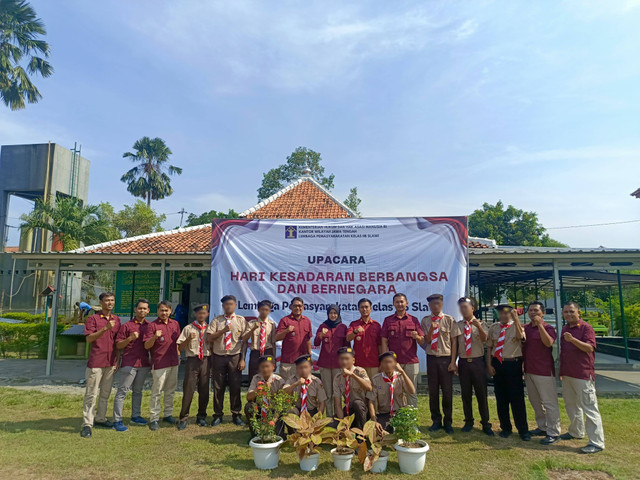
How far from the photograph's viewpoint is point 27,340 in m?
11.8

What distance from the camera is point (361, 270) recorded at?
7.39 metres

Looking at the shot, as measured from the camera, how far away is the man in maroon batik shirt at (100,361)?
202 inches

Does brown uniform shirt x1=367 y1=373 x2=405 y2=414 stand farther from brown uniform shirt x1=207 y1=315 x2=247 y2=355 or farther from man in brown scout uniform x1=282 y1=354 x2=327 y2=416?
brown uniform shirt x1=207 y1=315 x2=247 y2=355

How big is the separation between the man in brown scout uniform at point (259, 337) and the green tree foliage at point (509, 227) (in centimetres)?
2503

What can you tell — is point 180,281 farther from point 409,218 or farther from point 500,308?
point 500,308

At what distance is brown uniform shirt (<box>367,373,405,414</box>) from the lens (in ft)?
15.2

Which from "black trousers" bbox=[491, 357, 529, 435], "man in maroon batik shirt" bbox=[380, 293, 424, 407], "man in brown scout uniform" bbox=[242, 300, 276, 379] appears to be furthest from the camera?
"man in brown scout uniform" bbox=[242, 300, 276, 379]

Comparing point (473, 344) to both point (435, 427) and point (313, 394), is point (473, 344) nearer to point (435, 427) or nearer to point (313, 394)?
point (435, 427)

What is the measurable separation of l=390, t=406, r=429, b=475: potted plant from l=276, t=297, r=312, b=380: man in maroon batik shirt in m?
1.93


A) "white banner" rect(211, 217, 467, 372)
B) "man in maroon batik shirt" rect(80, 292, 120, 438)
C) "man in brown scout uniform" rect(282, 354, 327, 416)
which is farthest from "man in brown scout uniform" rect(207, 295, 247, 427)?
"white banner" rect(211, 217, 467, 372)

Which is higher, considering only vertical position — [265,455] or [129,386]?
[129,386]

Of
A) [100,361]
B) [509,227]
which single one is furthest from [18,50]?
[509,227]

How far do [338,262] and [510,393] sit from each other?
11.3ft

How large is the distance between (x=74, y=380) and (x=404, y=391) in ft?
23.4
